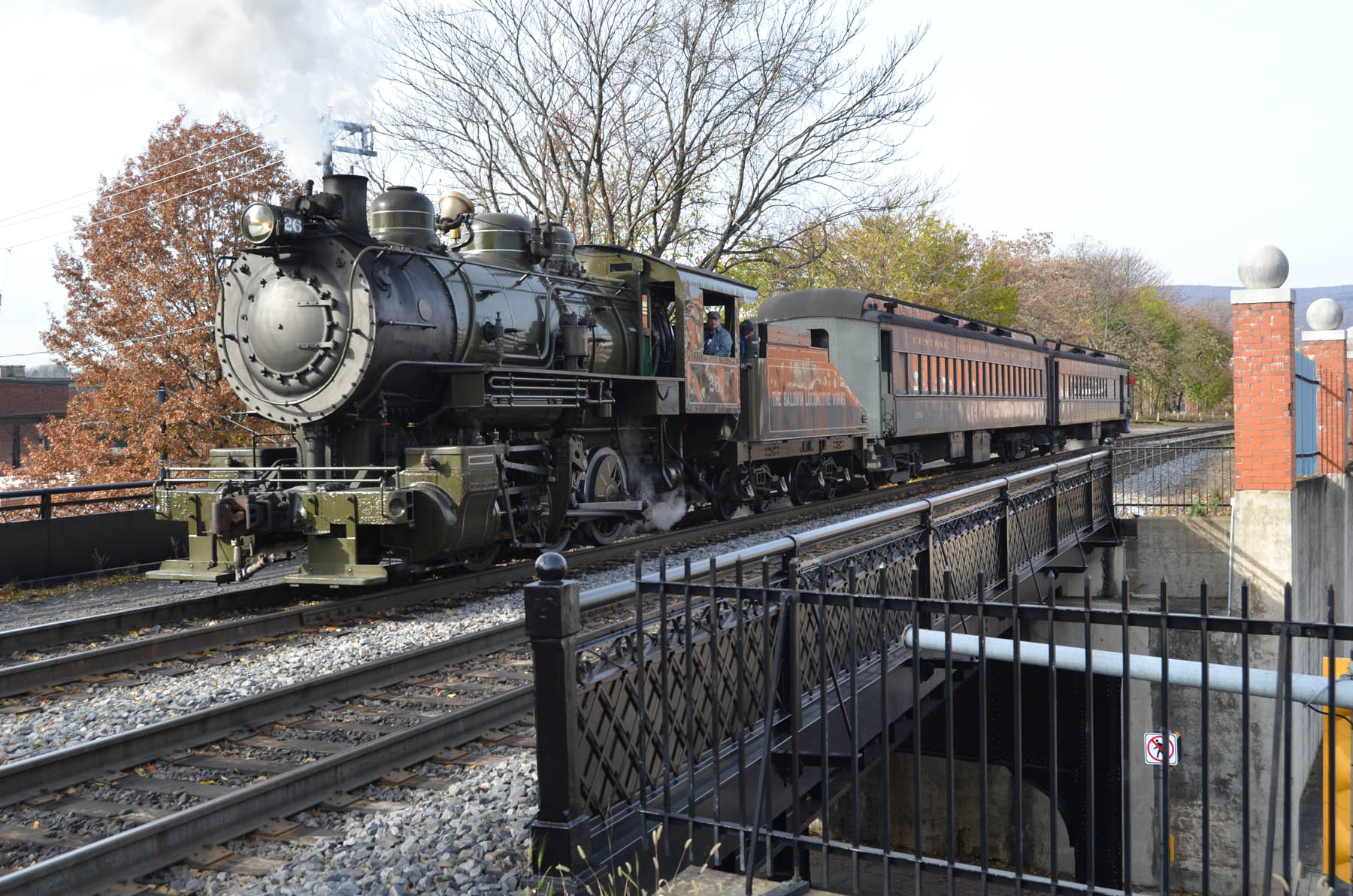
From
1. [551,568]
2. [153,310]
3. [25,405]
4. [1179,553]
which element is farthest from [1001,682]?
[25,405]

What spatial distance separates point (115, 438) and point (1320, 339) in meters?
20.7

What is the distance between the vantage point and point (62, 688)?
21.6ft

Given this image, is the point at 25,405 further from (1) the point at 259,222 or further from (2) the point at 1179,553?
(2) the point at 1179,553

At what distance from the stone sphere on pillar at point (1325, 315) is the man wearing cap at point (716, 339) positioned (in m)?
10.7

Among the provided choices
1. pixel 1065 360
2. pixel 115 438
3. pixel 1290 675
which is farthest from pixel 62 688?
pixel 1065 360

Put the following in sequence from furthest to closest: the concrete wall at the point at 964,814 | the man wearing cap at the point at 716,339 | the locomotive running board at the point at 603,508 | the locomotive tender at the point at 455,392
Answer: the man wearing cap at the point at 716,339 < the concrete wall at the point at 964,814 < the locomotive running board at the point at 603,508 < the locomotive tender at the point at 455,392

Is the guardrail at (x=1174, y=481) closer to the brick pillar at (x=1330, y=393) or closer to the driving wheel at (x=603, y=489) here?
the brick pillar at (x=1330, y=393)

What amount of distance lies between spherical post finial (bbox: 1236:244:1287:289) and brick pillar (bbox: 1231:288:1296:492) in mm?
127

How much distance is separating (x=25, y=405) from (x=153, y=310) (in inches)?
995

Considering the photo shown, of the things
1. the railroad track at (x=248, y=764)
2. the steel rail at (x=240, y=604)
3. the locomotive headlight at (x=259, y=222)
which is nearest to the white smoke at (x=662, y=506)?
the steel rail at (x=240, y=604)

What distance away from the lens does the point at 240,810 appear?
434 cm

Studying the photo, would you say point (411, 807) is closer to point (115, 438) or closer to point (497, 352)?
point (497, 352)

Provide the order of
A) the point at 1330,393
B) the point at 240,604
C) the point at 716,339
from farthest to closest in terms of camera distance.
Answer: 1. the point at 1330,393
2. the point at 716,339
3. the point at 240,604

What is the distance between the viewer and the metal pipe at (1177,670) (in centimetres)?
294
